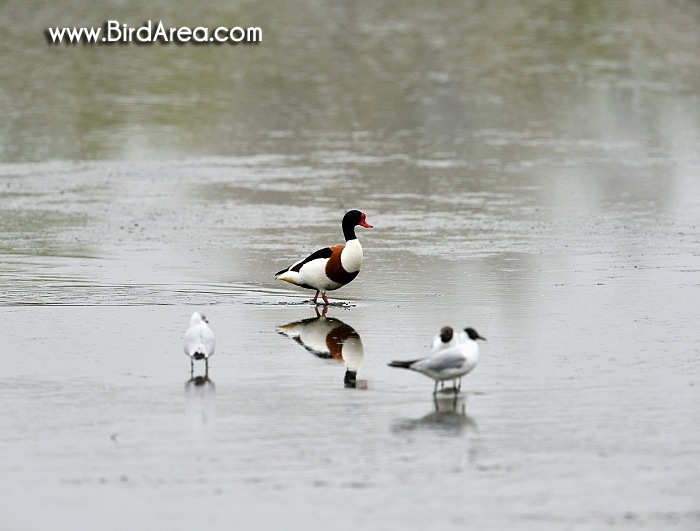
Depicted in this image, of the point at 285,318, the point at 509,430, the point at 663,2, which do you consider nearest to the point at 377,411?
the point at 509,430

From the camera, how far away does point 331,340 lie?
12.5 meters

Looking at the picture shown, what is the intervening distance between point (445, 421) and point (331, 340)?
2.99 metres

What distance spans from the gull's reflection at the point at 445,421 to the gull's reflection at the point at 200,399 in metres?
1.35

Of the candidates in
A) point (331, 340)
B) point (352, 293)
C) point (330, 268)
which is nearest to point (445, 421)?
point (331, 340)

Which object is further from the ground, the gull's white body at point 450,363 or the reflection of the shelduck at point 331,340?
the reflection of the shelduck at point 331,340

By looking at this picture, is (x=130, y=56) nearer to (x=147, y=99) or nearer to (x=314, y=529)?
(x=147, y=99)

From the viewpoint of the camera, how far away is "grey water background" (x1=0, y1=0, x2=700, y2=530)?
8352 mm

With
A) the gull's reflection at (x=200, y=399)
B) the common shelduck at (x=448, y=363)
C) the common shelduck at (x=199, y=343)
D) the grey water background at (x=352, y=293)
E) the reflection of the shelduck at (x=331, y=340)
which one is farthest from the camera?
the reflection of the shelduck at (x=331, y=340)

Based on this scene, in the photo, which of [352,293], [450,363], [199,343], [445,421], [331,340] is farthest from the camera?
[352,293]

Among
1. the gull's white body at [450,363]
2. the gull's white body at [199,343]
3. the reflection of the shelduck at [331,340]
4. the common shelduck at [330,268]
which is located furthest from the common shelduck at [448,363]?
the common shelduck at [330,268]

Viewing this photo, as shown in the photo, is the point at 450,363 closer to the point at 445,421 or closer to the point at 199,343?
the point at 445,421

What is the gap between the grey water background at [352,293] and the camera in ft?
27.4

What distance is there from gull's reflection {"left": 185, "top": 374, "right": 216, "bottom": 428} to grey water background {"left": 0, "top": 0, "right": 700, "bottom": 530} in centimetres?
3

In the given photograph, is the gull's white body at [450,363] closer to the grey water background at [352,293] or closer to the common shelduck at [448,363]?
the common shelduck at [448,363]
